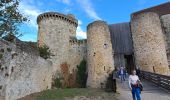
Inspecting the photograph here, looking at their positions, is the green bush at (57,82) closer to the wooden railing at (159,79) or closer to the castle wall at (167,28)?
the wooden railing at (159,79)

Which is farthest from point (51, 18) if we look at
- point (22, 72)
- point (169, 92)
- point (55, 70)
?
point (169, 92)

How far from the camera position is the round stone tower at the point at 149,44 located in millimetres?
22172

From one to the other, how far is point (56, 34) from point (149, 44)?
13.8 m

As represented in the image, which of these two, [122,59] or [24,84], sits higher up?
[122,59]

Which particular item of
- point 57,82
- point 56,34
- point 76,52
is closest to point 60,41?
point 56,34

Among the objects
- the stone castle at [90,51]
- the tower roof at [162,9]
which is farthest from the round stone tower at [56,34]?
the tower roof at [162,9]

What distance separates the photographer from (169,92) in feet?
39.0

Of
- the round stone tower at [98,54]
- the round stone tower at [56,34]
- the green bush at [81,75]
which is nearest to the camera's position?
the round stone tower at [98,54]

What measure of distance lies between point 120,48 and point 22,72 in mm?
15684

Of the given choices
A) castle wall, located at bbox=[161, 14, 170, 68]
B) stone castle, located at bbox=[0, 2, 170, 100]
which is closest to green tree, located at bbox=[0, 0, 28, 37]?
stone castle, located at bbox=[0, 2, 170, 100]

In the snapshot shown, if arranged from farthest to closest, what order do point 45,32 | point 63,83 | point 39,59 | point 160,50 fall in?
point 45,32
point 63,83
point 160,50
point 39,59

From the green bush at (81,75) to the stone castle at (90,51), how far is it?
92 centimetres

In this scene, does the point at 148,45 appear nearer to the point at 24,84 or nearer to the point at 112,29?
the point at 112,29

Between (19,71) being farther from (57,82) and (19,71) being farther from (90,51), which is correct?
(57,82)
